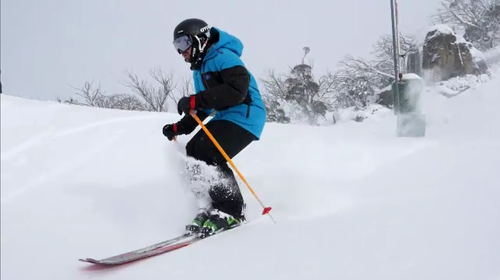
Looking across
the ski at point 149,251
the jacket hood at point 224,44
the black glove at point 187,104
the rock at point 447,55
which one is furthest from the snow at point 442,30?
the ski at point 149,251

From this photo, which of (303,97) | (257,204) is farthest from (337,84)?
(257,204)

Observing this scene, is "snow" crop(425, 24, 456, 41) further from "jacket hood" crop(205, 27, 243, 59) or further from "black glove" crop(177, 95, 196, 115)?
"black glove" crop(177, 95, 196, 115)

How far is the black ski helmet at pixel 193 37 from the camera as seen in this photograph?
2.60 m

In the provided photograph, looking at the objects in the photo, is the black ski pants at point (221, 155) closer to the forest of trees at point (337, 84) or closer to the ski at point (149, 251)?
the ski at point (149, 251)

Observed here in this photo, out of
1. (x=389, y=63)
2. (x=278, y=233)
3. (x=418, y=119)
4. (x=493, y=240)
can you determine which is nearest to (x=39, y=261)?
(x=278, y=233)

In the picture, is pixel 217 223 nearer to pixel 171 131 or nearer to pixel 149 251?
pixel 149 251

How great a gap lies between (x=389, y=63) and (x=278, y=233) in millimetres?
29236

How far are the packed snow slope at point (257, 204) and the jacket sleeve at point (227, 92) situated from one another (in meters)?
0.61

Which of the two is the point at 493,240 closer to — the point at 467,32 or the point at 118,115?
the point at 118,115

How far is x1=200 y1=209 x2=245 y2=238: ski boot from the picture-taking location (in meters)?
2.39

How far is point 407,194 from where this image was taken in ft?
8.51

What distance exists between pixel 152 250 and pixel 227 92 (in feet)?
3.41

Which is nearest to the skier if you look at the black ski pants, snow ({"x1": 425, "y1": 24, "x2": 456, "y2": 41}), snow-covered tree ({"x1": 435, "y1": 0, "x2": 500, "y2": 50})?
the black ski pants

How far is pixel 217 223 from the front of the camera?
2.45 m
